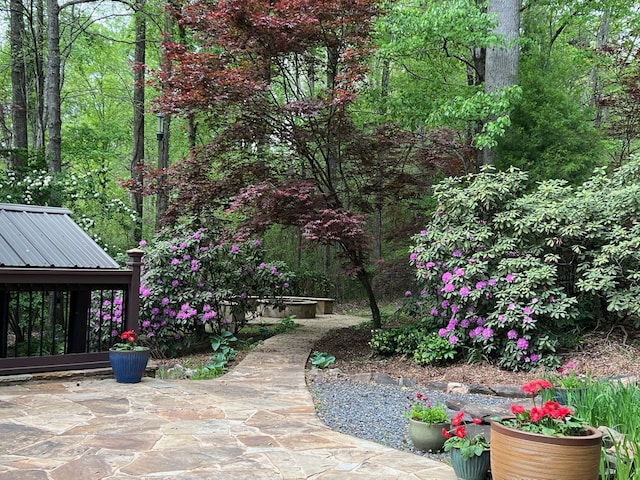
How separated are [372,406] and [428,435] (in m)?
1.37

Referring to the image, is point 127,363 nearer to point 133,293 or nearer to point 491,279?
point 133,293

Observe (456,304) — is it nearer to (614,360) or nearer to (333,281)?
(614,360)

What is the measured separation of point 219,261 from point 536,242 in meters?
4.48

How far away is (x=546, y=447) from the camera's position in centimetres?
221

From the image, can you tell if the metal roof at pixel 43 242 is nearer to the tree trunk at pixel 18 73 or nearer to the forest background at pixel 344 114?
the forest background at pixel 344 114

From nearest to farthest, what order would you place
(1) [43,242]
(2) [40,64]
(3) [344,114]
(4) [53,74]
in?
(1) [43,242]
(3) [344,114]
(4) [53,74]
(2) [40,64]

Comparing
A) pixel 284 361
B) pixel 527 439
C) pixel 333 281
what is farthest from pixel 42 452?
pixel 333 281

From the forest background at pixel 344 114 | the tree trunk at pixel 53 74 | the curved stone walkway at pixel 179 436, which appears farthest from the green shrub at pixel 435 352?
the tree trunk at pixel 53 74

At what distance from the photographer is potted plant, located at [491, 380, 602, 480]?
2.18m

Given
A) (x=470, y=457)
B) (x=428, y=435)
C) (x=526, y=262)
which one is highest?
(x=526, y=262)

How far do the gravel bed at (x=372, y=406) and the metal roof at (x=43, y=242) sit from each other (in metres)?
2.80

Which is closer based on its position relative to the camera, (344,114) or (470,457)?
(470,457)

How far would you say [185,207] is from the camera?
7.90 meters

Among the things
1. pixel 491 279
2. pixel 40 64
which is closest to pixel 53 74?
pixel 40 64
